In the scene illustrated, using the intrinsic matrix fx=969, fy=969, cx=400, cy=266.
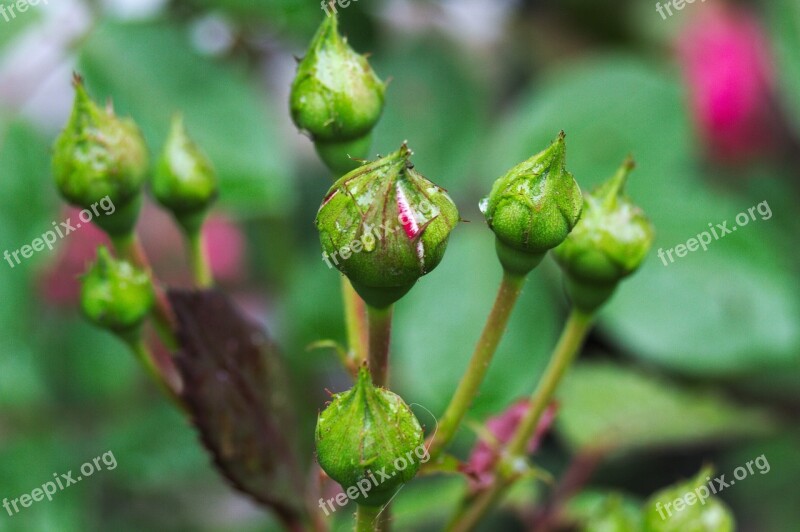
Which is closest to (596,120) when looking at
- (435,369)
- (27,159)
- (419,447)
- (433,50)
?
(433,50)

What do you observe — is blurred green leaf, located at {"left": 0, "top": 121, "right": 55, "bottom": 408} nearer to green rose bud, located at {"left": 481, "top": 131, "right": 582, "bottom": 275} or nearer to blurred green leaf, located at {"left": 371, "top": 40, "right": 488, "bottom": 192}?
blurred green leaf, located at {"left": 371, "top": 40, "right": 488, "bottom": 192}

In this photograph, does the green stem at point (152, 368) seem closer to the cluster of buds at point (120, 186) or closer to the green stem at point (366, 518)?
the cluster of buds at point (120, 186)

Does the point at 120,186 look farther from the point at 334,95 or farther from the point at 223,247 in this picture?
the point at 223,247

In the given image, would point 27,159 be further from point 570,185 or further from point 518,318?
point 570,185

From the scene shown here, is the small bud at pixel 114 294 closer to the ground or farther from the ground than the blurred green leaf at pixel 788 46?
farther from the ground

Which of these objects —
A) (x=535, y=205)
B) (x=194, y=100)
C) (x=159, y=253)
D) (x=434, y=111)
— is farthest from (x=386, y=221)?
(x=159, y=253)

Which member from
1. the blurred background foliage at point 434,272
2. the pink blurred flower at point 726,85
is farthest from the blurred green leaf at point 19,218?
the pink blurred flower at point 726,85

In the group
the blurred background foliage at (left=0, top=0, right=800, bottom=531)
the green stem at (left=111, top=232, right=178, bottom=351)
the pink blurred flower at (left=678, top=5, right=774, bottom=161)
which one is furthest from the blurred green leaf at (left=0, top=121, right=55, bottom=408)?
the pink blurred flower at (left=678, top=5, right=774, bottom=161)

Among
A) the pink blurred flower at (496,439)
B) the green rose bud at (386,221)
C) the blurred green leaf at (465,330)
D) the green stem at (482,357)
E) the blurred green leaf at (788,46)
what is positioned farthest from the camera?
the blurred green leaf at (788,46)
